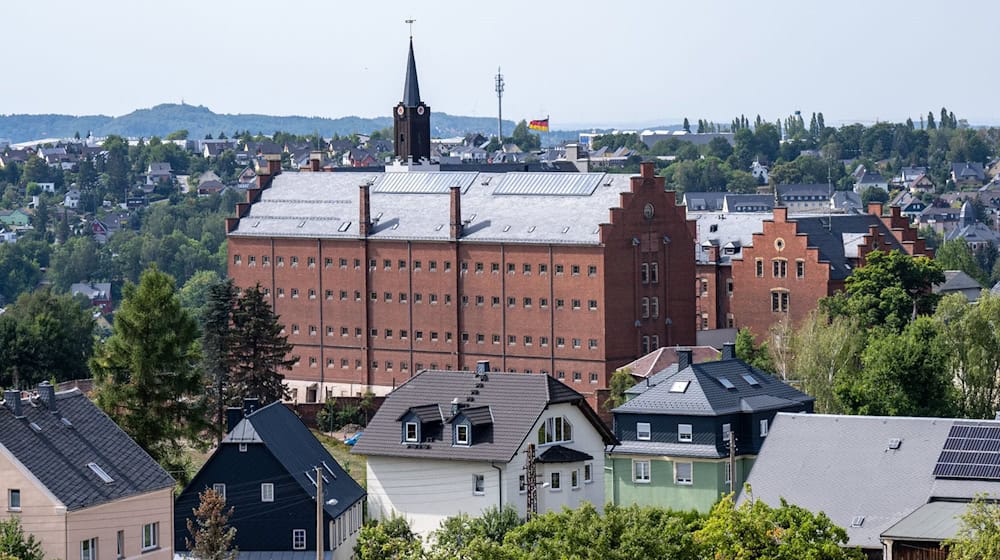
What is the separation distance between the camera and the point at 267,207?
12606 cm

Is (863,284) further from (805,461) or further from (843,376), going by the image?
(805,461)

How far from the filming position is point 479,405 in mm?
74188

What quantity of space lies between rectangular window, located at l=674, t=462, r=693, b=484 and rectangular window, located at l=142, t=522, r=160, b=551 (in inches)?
730

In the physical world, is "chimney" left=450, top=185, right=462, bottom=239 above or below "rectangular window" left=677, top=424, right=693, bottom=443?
above

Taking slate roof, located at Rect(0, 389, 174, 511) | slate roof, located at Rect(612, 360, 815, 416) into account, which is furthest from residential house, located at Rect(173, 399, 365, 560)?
slate roof, located at Rect(612, 360, 815, 416)

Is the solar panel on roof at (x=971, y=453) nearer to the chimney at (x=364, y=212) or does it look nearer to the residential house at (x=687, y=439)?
the residential house at (x=687, y=439)

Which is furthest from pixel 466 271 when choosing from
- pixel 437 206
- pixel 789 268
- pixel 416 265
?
pixel 789 268

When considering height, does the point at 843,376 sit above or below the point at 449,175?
below

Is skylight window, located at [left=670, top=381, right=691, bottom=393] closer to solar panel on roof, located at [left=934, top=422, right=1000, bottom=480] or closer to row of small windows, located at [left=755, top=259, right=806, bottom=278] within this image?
solar panel on roof, located at [left=934, top=422, right=1000, bottom=480]

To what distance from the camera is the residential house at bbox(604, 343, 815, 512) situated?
74438mm

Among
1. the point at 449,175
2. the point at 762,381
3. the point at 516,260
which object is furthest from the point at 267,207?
the point at 762,381

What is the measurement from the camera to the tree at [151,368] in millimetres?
80938

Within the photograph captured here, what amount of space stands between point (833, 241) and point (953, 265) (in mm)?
41912

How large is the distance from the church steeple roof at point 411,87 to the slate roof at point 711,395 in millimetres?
68778
